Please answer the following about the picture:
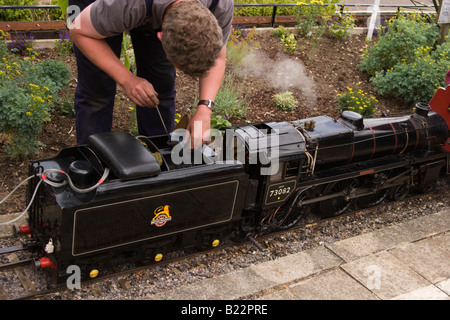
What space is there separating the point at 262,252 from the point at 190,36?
2.64m

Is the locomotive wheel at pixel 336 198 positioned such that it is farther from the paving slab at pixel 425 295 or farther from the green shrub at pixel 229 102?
the green shrub at pixel 229 102

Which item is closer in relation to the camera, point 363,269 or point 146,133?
point 363,269

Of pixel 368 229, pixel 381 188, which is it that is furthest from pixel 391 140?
pixel 368 229

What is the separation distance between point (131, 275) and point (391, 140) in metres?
3.37

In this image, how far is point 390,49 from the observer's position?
9227 millimetres

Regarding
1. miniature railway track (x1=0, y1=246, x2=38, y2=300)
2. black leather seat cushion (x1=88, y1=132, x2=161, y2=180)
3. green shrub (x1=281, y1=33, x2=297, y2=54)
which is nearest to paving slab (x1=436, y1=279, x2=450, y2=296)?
black leather seat cushion (x1=88, y1=132, x2=161, y2=180)

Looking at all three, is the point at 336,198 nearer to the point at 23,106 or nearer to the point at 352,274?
the point at 352,274

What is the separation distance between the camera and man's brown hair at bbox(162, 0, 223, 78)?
3.49 metres

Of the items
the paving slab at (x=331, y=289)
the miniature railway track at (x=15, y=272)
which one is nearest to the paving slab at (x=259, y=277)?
the paving slab at (x=331, y=289)

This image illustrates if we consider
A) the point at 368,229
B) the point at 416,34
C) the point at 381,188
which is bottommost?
the point at 368,229

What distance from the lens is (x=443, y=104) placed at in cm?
672

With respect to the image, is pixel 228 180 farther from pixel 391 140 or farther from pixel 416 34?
pixel 416 34

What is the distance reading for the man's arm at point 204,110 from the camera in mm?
4406

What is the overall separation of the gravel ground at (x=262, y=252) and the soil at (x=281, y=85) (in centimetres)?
208
